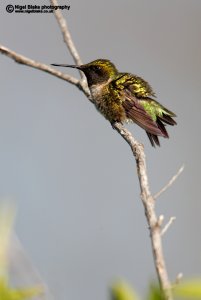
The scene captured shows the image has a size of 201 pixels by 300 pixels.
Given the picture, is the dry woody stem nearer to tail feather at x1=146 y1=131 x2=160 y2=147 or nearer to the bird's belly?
the bird's belly

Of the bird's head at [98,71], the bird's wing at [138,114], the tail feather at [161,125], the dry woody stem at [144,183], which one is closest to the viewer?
the dry woody stem at [144,183]

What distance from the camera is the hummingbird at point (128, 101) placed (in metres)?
3.92

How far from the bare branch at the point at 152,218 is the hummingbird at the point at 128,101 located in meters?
0.51

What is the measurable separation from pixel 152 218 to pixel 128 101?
269cm

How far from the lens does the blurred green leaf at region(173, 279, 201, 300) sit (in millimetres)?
532

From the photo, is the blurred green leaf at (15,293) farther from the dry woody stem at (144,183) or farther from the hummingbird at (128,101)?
the hummingbird at (128,101)

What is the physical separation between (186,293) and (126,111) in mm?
3459

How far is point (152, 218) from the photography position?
1411 mm

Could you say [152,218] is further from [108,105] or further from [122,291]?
[108,105]

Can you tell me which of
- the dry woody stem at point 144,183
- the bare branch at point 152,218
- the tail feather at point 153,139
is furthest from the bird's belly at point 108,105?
the bare branch at point 152,218

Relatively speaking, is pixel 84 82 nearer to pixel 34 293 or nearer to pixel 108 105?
pixel 108 105

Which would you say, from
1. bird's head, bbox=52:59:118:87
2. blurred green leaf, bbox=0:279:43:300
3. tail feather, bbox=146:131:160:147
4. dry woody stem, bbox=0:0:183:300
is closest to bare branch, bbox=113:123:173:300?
dry woody stem, bbox=0:0:183:300

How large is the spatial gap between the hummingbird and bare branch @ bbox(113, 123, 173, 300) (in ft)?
1.66

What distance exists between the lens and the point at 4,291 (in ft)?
1.79
